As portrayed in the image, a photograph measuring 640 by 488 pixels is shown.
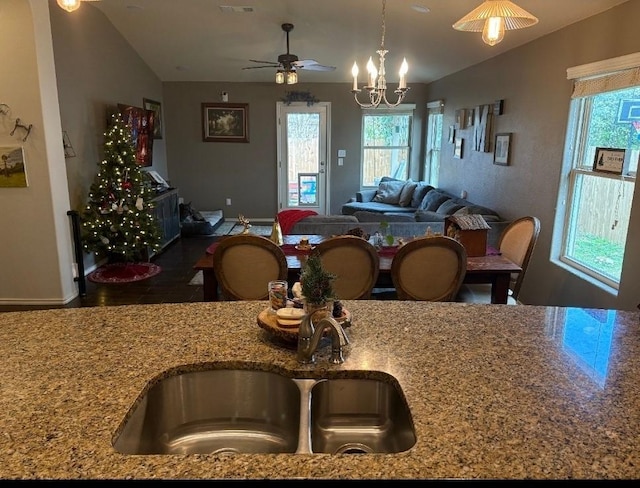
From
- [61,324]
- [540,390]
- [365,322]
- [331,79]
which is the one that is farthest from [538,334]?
[331,79]

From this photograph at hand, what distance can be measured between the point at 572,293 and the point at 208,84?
6.96 m

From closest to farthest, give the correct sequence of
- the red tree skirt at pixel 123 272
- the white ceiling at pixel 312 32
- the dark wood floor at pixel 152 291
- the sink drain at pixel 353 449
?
the sink drain at pixel 353 449 < the dark wood floor at pixel 152 291 < the white ceiling at pixel 312 32 < the red tree skirt at pixel 123 272

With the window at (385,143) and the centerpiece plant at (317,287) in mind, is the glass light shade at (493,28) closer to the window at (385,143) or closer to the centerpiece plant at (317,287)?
the centerpiece plant at (317,287)

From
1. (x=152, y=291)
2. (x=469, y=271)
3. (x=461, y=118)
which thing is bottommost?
(x=152, y=291)

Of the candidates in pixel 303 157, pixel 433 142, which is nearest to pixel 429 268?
pixel 433 142

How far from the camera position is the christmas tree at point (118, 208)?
17.1 feet

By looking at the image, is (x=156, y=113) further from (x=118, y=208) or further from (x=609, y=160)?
(x=609, y=160)

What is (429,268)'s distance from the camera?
9.33 ft

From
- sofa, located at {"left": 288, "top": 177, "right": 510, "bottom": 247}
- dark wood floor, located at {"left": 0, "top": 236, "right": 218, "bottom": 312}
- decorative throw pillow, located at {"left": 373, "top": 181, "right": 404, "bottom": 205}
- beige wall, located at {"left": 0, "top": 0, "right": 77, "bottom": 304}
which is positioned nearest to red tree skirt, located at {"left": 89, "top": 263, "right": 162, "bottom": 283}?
dark wood floor, located at {"left": 0, "top": 236, "right": 218, "bottom": 312}

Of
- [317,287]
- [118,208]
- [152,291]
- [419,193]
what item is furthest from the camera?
[419,193]

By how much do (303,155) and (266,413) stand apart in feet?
25.6

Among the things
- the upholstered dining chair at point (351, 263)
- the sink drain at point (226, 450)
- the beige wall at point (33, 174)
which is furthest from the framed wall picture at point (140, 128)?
the sink drain at point (226, 450)

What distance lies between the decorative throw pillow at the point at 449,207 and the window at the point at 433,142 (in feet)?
5.93
